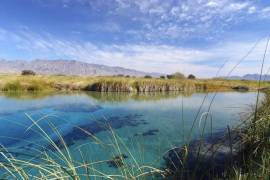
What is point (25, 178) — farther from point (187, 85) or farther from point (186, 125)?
point (187, 85)

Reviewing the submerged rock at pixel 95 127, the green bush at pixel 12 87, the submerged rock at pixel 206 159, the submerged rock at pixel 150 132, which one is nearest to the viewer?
the submerged rock at pixel 206 159

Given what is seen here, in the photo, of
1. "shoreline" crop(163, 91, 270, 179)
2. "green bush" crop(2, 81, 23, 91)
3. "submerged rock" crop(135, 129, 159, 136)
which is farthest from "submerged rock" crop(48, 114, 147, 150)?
"green bush" crop(2, 81, 23, 91)

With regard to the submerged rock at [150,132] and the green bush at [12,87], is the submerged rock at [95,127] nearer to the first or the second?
the submerged rock at [150,132]

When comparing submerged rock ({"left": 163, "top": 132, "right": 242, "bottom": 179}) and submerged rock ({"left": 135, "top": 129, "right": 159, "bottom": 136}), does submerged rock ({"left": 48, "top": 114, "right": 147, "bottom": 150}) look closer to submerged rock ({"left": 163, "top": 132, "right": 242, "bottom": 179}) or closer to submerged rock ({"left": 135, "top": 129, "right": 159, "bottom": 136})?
submerged rock ({"left": 135, "top": 129, "right": 159, "bottom": 136})

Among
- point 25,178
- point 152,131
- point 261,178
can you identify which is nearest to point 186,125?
point 152,131

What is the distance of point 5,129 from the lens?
10.8 meters

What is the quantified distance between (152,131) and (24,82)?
25.6 m

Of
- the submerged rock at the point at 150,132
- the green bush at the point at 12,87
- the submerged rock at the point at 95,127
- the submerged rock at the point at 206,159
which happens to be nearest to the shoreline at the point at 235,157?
the submerged rock at the point at 206,159

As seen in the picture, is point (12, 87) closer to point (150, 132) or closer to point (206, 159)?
point (150, 132)

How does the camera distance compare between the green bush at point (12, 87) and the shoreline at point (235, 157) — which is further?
the green bush at point (12, 87)

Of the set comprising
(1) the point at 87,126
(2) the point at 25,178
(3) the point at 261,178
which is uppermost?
(2) the point at 25,178

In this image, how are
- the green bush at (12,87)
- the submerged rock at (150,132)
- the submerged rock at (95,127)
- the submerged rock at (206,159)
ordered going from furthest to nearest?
the green bush at (12,87) → the submerged rock at (150,132) → the submerged rock at (95,127) → the submerged rock at (206,159)

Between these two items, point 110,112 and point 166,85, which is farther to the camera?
point 166,85

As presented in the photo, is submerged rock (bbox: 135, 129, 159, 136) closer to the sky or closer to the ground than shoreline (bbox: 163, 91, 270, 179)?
closer to the ground
